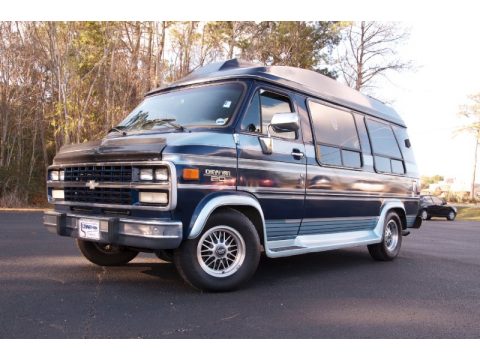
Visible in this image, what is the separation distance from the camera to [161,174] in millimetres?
4246

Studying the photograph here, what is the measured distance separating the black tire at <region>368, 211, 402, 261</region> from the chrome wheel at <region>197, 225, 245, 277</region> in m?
3.49

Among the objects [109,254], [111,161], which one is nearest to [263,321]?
[111,161]

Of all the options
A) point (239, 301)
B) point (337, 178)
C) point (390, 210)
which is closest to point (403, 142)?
point (390, 210)

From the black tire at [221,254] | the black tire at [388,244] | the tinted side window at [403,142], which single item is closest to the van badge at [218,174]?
the black tire at [221,254]

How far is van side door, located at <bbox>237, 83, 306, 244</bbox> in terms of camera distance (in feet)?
16.1

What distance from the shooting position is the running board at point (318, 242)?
5.22 m

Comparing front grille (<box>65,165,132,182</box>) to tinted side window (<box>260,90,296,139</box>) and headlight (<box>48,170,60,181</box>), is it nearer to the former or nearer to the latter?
headlight (<box>48,170,60,181</box>)

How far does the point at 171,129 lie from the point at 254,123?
942mm

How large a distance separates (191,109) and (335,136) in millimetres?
2247

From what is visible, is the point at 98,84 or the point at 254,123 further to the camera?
the point at 98,84

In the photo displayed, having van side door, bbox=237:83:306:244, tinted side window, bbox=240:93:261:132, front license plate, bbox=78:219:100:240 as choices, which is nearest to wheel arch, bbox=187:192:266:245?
van side door, bbox=237:83:306:244

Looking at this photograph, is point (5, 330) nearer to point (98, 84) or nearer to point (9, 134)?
point (98, 84)

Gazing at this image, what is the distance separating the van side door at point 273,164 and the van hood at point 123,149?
29.0 inches

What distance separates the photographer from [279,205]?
5.26 metres
